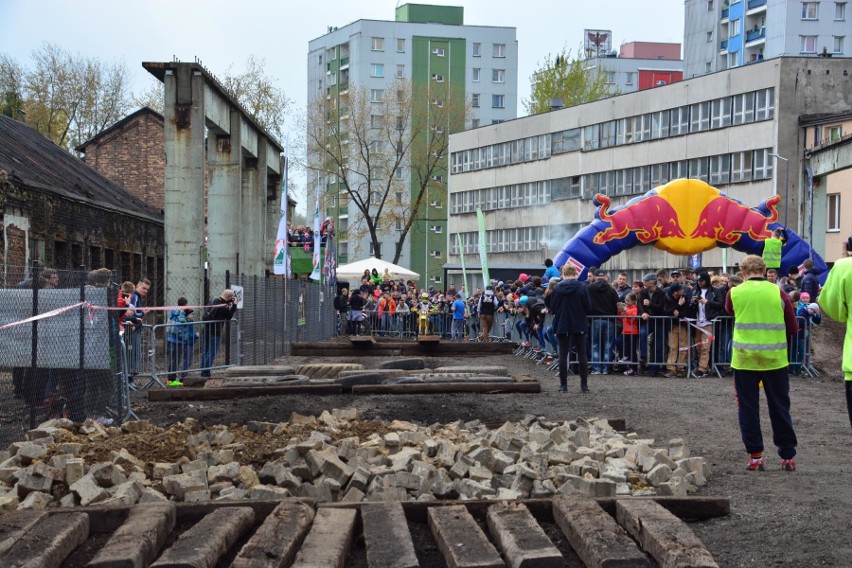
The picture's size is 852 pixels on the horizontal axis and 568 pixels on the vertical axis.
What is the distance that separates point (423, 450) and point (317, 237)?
24.5 m

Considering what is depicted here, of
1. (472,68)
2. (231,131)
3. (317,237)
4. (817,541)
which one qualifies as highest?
(472,68)

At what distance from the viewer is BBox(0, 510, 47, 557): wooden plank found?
688 cm

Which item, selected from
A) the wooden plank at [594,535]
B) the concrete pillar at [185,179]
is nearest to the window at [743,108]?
the concrete pillar at [185,179]

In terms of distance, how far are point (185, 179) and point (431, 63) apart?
285ft

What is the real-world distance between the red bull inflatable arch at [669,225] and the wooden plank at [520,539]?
2034 cm

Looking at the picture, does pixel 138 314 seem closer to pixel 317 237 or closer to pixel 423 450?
pixel 423 450

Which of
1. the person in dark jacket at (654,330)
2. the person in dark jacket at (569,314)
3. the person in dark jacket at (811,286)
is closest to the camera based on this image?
the person in dark jacket at (569,314)

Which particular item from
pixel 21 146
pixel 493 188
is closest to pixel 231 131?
pixel 21 146

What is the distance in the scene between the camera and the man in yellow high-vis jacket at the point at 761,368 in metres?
9.93

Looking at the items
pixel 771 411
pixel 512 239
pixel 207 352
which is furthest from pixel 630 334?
pixel 512 239

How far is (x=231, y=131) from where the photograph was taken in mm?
32344

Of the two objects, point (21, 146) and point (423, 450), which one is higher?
point (21, 146)

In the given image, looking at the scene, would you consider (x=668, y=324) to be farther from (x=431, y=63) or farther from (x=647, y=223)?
(x=431, y=63)

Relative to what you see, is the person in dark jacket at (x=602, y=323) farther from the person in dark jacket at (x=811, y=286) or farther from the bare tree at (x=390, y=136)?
the bare tree at (x=390, y=136)
